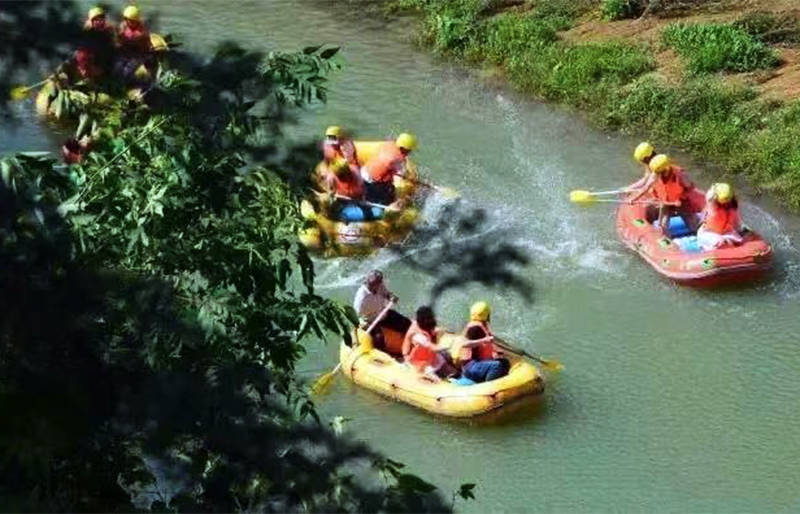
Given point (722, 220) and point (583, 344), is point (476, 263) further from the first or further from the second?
point (722, 220)

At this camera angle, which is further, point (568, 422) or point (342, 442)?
point (568, 422)

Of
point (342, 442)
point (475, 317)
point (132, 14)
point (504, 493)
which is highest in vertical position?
point (132, 14)

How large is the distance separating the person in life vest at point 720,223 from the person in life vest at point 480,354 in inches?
104

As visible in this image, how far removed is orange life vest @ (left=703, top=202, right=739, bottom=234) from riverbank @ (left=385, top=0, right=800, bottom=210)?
164 cm

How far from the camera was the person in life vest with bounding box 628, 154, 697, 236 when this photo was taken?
41.5 feet

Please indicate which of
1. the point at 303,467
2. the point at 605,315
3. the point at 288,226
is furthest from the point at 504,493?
the point at 303,467

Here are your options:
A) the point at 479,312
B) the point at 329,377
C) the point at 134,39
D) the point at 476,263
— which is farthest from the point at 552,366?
the point at 134,39

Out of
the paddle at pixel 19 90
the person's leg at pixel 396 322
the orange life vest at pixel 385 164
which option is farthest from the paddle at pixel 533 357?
the paddle at pixel 19 90

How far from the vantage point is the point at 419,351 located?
1062 cm

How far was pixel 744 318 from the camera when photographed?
11914 mm

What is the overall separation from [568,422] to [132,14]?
5.11 meters

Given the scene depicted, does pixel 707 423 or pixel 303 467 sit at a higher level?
pixel 303 467

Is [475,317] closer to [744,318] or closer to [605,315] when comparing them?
[605,315]

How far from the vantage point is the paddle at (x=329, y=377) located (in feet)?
35.6
